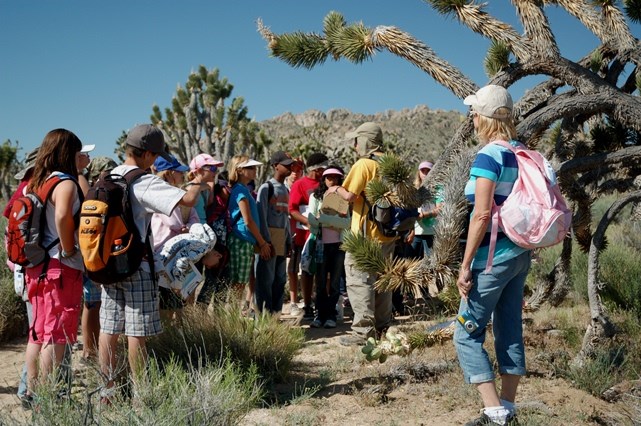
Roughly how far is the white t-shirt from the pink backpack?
5.77 ft

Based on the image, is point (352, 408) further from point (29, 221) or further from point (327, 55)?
point (327, 55)

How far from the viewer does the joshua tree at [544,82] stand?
13.9 feet

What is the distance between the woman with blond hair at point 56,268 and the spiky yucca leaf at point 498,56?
285cm

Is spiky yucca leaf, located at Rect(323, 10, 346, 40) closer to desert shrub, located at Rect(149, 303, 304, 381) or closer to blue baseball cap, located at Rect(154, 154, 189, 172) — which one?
blue baseball cap, located at Rect(154, 154, 189, 172)

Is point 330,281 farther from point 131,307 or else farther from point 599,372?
point 131,307

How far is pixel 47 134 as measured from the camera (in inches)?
155

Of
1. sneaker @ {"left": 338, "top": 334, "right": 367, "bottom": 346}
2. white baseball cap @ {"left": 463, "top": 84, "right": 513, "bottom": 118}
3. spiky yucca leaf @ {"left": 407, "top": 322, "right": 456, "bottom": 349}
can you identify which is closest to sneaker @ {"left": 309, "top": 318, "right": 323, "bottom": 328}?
sneaker @ {"left": 338, "top": 334, "right": 367, "bottom": 346}

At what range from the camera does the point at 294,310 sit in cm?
781

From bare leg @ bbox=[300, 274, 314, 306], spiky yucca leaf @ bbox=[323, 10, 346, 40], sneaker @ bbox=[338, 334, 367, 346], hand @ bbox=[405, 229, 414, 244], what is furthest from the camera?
hand @ bbox=[405, 229, 414, 244]

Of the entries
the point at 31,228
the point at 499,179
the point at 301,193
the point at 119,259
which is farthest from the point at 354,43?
the point at 301,193

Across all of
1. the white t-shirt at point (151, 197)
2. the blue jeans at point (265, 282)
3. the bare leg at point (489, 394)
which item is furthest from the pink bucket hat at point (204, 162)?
the bare leg at point (489, 394)

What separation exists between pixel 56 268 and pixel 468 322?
2419mm

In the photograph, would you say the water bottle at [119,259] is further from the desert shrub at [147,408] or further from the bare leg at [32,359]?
the bare leg at [32,359]

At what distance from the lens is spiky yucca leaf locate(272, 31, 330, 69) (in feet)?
16.0
